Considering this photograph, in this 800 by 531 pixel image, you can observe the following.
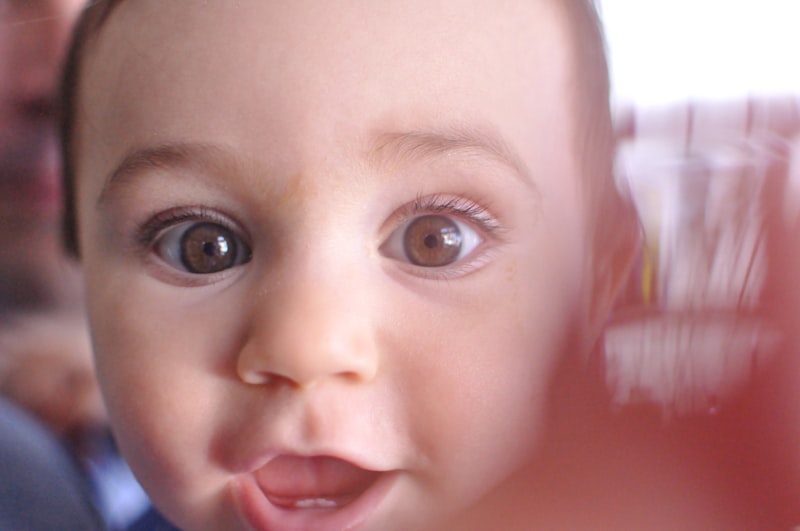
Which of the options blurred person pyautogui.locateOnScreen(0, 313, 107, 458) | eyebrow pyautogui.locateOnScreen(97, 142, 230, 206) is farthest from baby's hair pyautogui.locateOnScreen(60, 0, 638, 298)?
blurred person pyautogui.locateOnScreen(0, 313, 107, 458)

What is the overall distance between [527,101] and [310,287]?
16 cm

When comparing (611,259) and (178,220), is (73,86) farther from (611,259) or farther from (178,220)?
(611,259)

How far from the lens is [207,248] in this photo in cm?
50

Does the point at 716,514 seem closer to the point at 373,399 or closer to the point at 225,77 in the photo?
the point at 373,399

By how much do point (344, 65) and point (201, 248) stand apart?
14 centimetres

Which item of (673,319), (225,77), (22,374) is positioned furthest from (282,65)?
(22,374)

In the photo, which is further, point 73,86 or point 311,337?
point 73,86

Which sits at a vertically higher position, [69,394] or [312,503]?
[69,394]

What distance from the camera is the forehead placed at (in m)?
0.45

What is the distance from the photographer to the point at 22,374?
664 millimetres

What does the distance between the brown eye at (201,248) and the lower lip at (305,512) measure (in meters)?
0.13

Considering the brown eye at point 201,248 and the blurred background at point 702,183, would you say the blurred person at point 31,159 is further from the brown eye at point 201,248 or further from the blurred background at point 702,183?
the blurred background at point 702,183

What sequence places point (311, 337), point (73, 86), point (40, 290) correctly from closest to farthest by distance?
point (311, 337) → point (73, 86) → point (40, 290)

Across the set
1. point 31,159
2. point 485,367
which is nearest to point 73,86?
point 31,159
